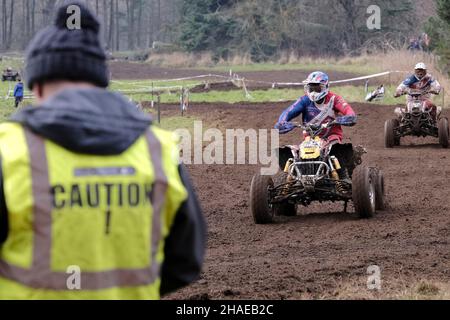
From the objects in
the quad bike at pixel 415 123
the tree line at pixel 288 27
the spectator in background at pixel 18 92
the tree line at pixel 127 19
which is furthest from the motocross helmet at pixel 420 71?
the tree line at pixel 127 19

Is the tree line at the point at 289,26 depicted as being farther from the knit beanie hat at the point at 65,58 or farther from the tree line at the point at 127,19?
the knit beanie hat at the point at 65,58

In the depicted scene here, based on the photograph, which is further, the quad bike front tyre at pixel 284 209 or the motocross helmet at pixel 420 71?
the motocross helmet at pixel 420 71

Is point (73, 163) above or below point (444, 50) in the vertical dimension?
below

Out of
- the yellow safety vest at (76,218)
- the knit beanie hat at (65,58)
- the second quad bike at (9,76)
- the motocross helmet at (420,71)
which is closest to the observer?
the yellow safety vest at (76,218)

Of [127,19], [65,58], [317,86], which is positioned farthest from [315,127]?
[127,19]

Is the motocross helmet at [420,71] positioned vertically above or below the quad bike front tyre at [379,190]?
above

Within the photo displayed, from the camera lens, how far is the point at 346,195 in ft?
→ 36.6

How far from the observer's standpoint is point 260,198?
11.0 metres

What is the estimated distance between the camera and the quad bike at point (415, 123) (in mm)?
19484

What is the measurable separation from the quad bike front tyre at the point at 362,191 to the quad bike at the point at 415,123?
8685 mm

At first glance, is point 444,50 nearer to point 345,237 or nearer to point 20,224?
point 345,237

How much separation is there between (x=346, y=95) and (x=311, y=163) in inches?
891

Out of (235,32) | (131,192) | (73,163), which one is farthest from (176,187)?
(235,32)
